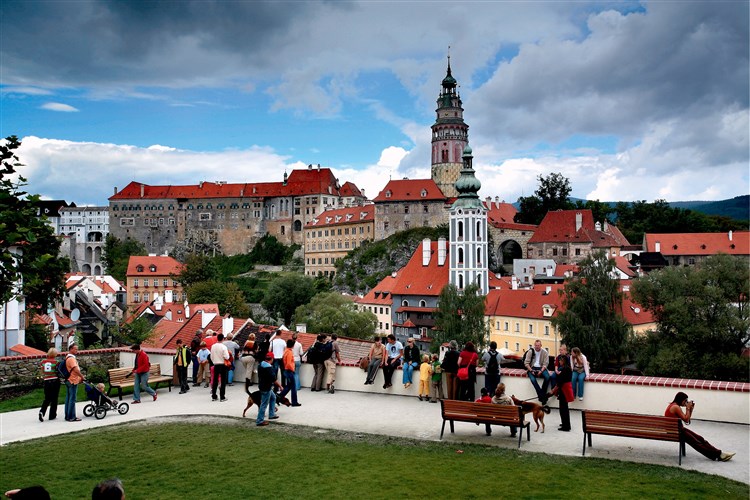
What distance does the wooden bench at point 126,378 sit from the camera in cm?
1374

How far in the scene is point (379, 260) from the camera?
91438 millimetres

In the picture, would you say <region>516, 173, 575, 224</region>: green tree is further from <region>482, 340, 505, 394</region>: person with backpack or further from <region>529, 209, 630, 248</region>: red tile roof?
<region>482, 340, 505, 394</region>: person with backpack

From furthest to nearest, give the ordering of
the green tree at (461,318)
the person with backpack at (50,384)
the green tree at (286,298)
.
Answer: the green tree at (286,298) → the green tree at (461,318) → the person with backpack at (50,384)

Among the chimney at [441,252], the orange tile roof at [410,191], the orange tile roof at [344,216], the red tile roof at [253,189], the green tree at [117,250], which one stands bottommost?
the chimney at [441,252]

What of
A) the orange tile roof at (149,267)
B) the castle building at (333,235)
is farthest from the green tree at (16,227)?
the castle building at (333,235)

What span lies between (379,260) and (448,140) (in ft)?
75.2

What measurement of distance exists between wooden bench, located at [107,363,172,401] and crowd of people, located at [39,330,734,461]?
0.18 m

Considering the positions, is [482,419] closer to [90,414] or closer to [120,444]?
[120,444]

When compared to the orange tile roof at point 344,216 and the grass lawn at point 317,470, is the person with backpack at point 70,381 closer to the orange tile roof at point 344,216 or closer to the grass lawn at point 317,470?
the grass lawn at point 317,470

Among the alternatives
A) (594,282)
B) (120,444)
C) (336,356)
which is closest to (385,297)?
(594,282)

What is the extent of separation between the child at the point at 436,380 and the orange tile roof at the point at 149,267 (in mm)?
66515

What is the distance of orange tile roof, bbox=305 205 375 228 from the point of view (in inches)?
3912

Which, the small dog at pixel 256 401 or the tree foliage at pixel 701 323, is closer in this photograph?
the small dog at pixel 256 401

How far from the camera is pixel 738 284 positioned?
124 ft
